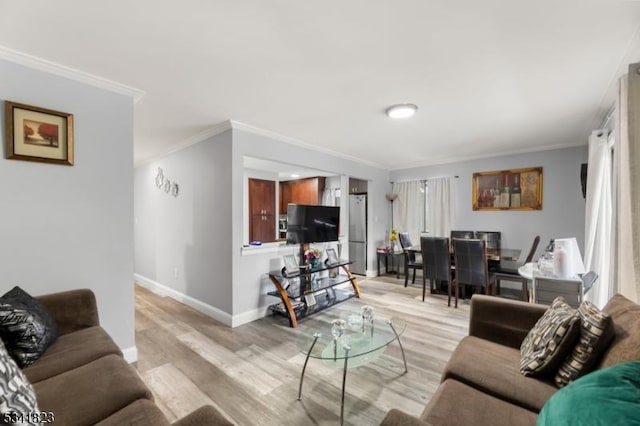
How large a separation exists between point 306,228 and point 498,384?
2.89 m

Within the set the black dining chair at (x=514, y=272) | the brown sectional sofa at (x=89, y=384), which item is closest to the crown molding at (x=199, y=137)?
the brown sectional sofa at (x=89, y=384)

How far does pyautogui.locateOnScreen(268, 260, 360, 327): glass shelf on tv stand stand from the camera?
3.36m

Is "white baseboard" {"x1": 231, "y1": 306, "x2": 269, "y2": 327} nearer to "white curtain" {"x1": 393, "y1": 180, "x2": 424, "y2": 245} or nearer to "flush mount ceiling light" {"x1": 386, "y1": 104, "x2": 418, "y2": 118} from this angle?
"flush mount ceiling light" {"x1": 386, "y1": 104, "x2": 418, "y2": 118}

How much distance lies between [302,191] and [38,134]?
5.45 meters

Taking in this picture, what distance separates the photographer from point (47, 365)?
1.48 meters

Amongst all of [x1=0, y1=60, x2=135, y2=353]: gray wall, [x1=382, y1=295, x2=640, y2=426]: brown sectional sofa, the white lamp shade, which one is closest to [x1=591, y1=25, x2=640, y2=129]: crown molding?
the white lamp shade

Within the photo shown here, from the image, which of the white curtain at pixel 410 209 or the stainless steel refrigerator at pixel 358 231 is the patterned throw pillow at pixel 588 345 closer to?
the stainless steel refrigerator at pixel 358 231

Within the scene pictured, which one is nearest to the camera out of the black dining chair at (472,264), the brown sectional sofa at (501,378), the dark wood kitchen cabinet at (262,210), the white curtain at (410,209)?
the brown sectional sofa at (501,378)

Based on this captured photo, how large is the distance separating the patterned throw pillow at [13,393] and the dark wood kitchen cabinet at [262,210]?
500 cm

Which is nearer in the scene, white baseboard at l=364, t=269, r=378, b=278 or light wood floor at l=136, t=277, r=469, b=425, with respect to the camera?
light wood floor at l=136, t=277, r=469, b=425

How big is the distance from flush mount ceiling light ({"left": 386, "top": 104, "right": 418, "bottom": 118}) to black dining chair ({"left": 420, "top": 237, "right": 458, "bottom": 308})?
6.73 feet

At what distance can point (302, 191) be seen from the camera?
723cm

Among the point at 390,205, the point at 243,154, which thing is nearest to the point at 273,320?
the point at 243,154

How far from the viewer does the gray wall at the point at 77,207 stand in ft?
6.39
